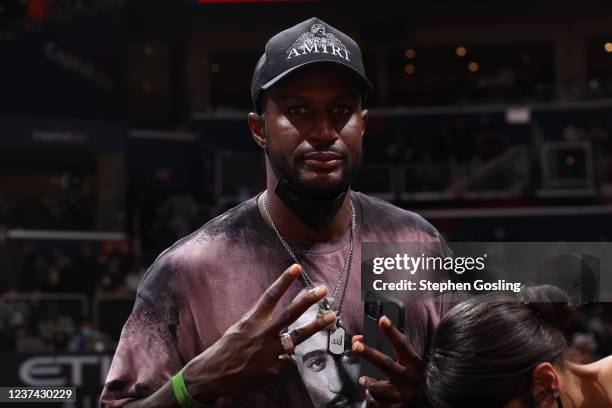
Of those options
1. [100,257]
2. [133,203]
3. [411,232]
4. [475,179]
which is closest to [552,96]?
[475,179]

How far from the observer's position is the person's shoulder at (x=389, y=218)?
229 centimetres

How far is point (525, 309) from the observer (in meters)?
1.71

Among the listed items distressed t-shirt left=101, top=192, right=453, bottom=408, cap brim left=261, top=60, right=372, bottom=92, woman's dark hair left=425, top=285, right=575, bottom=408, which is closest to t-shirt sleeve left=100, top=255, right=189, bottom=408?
distressed t-shirt left=101, top=192, right=453, bottom=408

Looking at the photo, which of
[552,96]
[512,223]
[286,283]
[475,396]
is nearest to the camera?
[475,396]

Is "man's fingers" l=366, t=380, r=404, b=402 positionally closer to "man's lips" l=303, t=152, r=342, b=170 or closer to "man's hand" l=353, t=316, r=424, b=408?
"man's hand" l=353, t=316, r=424, b=408

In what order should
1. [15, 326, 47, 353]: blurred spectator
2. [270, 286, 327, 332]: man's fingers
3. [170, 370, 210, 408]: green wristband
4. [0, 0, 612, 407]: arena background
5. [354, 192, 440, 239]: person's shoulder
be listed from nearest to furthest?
1. [270, 286, 327, 332]: man's fingers
2. [170, 370, 210, 408]: green wristband
3. [354, 192, 440, 239]: person's shoulder
4. [15, 326, 47, 353]: blurred spectator
5. [0, 0, 612, 407]: arena background

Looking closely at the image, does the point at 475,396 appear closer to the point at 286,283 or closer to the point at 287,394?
the point at 286,283

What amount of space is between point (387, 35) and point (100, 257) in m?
10.6

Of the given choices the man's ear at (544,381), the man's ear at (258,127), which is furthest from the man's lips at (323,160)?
the man's ear at (544,381)

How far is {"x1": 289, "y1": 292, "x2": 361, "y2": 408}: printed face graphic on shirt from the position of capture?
6.75 feet

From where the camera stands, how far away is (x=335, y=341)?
81.3 inches

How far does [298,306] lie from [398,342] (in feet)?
0.69

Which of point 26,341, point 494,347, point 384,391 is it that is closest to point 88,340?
point 26,341

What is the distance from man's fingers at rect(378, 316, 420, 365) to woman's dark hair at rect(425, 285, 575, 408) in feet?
0.28
